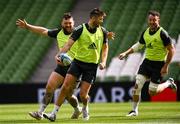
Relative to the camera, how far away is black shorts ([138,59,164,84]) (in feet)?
59.0

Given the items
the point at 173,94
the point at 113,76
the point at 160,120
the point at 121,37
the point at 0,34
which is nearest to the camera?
the point at 160,120

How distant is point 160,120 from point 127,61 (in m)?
14.2

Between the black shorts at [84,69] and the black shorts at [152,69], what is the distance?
91.8 inches

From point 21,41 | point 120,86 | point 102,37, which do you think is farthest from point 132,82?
point 102,37

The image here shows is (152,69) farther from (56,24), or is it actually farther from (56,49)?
(56,24)

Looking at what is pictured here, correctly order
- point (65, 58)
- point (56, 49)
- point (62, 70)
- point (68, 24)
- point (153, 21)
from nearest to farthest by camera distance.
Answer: point (65, 58) → point (68, 24) → point (62, 70) → point (153, 21) → point (56, 49)

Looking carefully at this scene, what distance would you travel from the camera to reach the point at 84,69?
1588 cm

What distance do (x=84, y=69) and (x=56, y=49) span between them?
17379 millimetres

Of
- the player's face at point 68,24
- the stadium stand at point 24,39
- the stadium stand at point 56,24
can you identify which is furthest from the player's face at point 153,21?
the stadium stand at point 24,39

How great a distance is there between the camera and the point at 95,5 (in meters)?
35.8

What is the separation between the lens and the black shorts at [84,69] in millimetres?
15781

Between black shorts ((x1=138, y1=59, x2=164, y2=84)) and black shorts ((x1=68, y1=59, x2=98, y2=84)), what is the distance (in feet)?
7.65

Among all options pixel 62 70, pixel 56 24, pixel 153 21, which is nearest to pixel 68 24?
pixel 62 70

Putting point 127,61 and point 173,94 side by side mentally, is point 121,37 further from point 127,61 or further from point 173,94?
point 173,94
